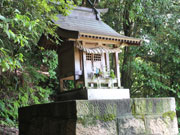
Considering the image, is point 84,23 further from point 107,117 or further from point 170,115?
point 170,115

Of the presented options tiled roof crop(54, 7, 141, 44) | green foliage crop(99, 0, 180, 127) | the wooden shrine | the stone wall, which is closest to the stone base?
the wooden shrine

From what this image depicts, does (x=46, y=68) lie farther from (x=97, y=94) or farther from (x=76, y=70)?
(x=97, y=94)

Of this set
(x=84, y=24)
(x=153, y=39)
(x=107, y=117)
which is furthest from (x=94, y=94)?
(x=153, y=39)

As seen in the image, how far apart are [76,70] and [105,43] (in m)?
0.77

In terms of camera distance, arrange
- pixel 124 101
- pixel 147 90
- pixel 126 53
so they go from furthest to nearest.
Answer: pixel 147 90
pixel 126 53
pixel 124 101

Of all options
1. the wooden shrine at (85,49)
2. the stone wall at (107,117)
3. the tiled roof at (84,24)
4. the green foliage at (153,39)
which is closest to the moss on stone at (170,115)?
the stone wall at (107,117)

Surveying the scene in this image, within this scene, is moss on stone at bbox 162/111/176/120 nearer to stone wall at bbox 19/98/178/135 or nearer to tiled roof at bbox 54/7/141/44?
stone wall at bbox 19/98/178/135

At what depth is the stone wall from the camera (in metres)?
2.41

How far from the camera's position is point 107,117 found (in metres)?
2.55

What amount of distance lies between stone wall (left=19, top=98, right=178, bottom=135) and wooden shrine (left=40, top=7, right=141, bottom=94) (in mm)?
810

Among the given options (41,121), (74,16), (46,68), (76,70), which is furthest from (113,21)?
(41,121)

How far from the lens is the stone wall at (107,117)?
7.89 ft

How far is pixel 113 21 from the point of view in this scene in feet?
27.5

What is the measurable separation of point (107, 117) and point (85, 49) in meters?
1.40
